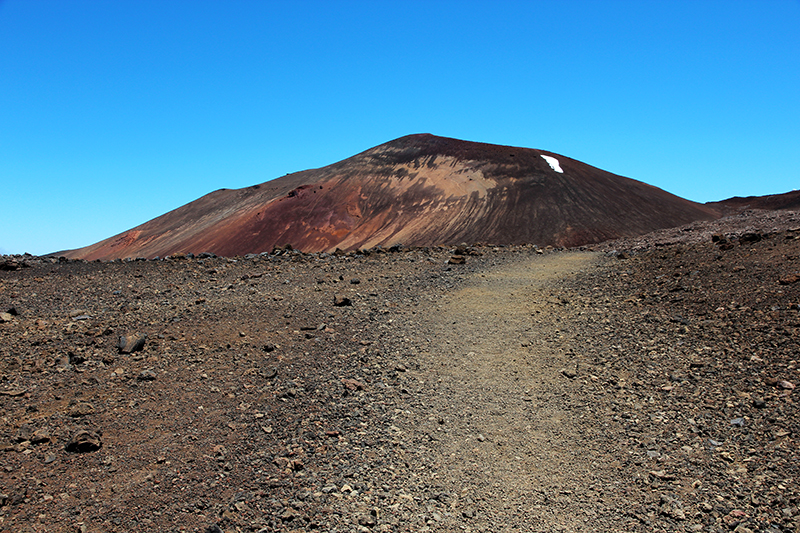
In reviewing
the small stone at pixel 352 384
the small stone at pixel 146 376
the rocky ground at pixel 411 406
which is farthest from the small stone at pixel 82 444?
the small stone at pixel 352 384

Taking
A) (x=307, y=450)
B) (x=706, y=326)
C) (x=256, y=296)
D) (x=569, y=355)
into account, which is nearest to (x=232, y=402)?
(x=307, y=450)

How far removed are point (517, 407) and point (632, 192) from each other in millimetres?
29298

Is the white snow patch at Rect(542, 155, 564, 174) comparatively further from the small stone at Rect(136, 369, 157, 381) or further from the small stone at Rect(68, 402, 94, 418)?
the small stone at Rect(68, 402, 94, 418)

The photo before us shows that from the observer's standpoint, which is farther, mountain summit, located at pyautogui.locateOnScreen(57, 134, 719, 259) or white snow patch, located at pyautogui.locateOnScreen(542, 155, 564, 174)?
white snow patch, located at pyautogui.locateOnScreen(542, 155, 564, 174)

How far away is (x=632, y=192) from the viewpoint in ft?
104

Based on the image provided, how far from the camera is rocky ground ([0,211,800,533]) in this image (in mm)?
4496

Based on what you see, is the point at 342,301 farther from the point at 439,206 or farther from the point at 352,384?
the point at 439,206

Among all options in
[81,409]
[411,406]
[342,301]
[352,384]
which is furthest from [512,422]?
[81,409]

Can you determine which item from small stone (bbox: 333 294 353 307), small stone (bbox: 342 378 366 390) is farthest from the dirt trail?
small stone (bbox: 333 294 353 307)

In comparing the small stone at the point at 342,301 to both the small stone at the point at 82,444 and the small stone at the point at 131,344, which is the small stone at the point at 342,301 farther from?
the small stone at the point at 82,444

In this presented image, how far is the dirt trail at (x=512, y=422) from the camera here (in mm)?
4633

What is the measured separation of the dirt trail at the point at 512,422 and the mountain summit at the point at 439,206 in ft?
58.1

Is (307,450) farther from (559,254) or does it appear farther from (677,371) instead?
(559,254)

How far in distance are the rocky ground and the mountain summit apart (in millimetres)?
17096
